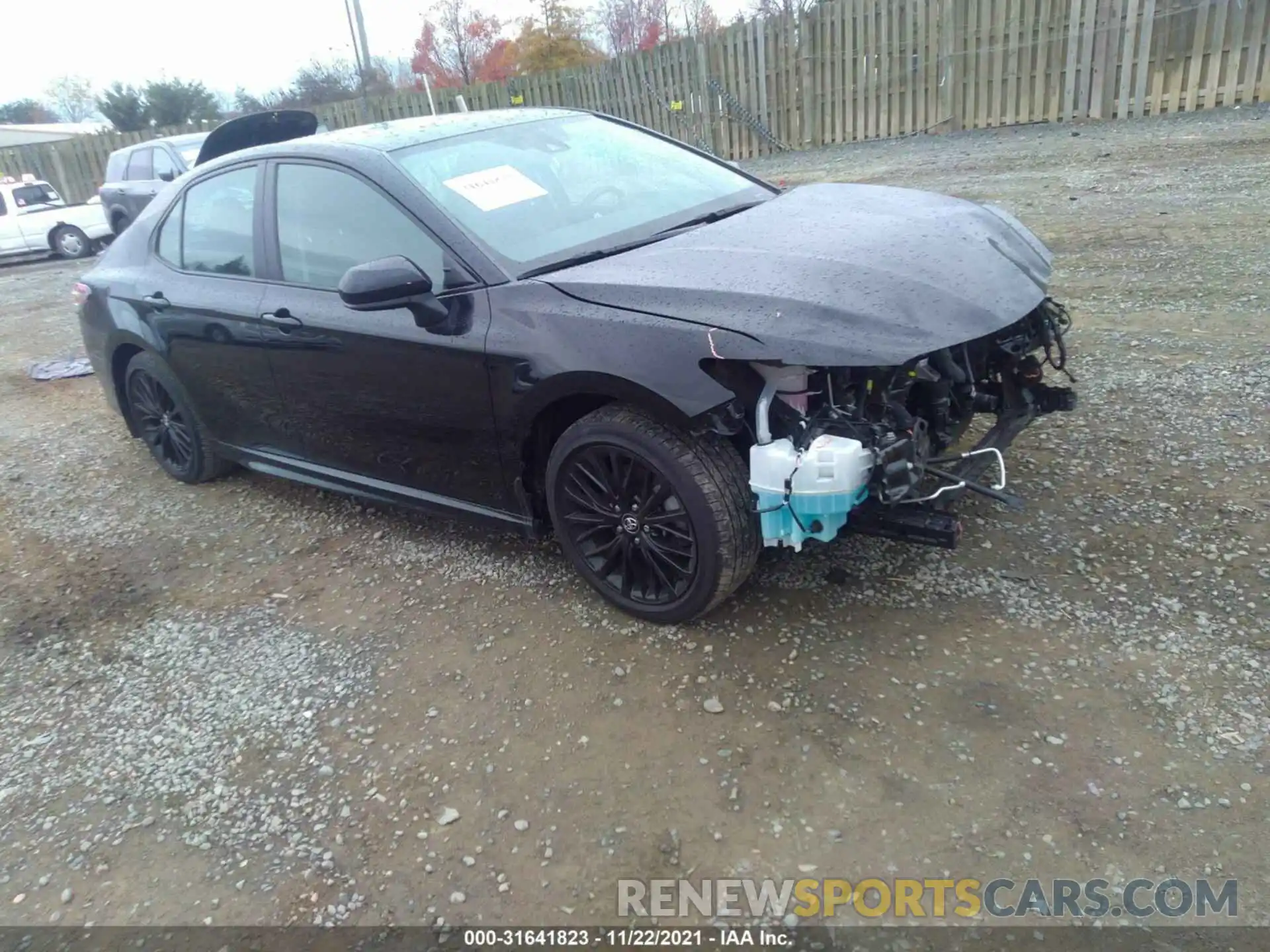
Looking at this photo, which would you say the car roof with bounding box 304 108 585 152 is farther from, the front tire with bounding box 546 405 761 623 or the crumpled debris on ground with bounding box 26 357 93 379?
the crumpled debris on ground with bounding box 26 357 93 379

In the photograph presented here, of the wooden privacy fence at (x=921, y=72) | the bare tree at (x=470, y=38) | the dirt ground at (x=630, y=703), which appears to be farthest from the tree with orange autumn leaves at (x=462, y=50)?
the dirt ground at (x=630, y=703)

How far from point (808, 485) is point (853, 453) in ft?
0.52

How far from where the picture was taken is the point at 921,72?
1380 centimetres

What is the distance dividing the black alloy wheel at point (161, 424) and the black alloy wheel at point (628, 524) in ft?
8.61

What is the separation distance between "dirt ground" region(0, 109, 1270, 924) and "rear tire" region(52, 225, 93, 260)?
13390 millimetres

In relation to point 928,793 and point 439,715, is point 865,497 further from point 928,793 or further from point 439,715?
point 439,715

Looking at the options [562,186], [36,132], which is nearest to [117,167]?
[562,186]

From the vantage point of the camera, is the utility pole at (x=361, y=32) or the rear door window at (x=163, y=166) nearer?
the rear door window at (x=163, y=166)

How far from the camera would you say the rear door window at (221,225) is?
401cm

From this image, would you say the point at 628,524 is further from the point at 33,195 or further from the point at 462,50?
the point at 462,50

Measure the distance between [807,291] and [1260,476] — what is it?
2.24 meters

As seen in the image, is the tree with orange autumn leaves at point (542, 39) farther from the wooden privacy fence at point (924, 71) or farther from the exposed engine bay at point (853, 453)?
the exposed engine bay at point (853, 453)

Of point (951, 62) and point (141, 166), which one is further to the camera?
point (951, 62)

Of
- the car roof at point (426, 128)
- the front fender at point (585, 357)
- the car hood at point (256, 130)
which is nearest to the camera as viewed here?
the front fender at point (585, 357)
